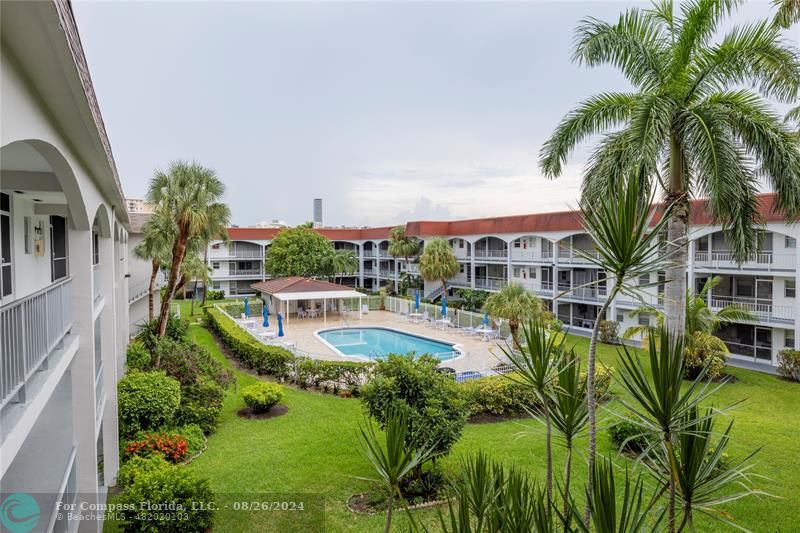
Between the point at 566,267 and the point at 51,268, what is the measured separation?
2771 centimetres

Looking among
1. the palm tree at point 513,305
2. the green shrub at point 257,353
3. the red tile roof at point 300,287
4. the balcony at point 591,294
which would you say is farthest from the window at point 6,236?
the balcony at point 591,294

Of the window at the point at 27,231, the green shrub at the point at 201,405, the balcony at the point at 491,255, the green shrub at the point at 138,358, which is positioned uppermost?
the window at the point at 27,231

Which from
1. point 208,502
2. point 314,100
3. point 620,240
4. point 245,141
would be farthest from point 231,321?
point 620,240

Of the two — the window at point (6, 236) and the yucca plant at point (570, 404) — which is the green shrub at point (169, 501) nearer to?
the window at point (6, 236)

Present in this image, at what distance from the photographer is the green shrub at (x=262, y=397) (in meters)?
14.0

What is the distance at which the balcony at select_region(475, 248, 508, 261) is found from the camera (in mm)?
36275

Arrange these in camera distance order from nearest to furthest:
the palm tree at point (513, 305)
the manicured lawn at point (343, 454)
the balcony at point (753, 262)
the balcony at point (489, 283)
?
the manicured lawn at point (343, 454)
the palm tree at point (513, 305)
the balcony at point (753, 262)
the balcony at point (489, 283)

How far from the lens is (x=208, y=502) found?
7.62 meters

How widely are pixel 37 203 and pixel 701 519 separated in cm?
1508

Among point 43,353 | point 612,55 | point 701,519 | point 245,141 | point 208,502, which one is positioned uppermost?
point 245,141

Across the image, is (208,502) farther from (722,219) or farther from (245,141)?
(245,141)

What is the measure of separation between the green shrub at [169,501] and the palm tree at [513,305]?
48.3 feet

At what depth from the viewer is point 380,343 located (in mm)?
26641

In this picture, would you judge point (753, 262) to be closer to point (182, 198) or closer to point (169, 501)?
point (182, 198)
